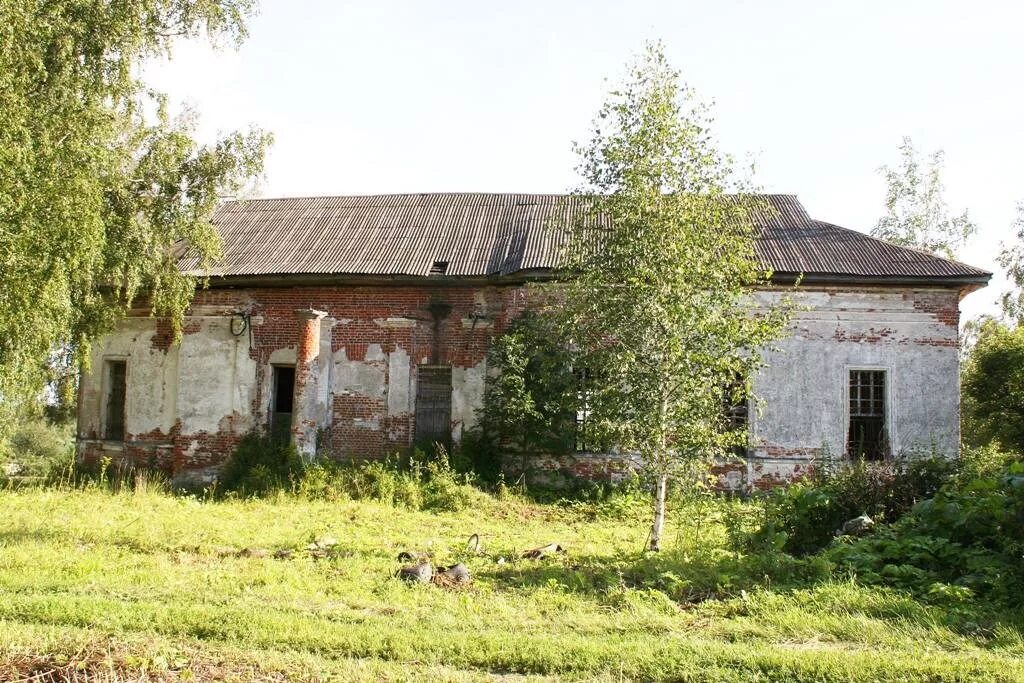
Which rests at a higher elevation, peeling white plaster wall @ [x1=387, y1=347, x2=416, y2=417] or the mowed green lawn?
peeling white plaster wall @ [x1=387, y1=347, x2=416, y2=417]

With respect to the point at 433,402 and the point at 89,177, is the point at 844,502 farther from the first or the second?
the point at 89,177

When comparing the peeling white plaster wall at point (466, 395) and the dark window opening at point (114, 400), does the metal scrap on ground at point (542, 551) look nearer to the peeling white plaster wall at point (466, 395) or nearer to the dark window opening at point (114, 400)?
the peeling white plaster wall at point (466, 395)

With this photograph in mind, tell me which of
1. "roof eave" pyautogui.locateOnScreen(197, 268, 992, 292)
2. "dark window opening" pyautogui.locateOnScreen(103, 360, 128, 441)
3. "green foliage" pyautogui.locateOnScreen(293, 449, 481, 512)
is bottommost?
"green foliage" pyautogui.locateOnScreen(293, 449, 481, 512)

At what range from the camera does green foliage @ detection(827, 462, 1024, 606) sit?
6.89 metres

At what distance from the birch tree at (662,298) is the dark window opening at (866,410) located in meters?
6.59

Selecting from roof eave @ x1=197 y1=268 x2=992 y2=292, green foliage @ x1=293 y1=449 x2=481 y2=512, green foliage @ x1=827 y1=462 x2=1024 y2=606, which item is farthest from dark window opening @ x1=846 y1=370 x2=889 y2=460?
green foliage @ x1=293 y1=449 x2=481 y2=512

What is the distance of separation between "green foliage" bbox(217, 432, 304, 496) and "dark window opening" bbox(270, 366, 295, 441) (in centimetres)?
26

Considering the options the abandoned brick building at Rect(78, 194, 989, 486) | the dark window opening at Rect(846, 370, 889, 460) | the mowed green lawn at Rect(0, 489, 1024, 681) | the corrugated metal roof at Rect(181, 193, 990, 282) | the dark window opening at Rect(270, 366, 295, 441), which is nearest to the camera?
the mowed green lawn at Rect(0, 489, 1024, 681)

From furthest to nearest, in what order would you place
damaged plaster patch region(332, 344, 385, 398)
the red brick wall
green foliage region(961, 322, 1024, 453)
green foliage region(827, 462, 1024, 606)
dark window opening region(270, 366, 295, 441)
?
green foliage region(961, 322, 1024, 453), dark window opening region(270, 366, 295, 441), damaged plaster patch region(332, 344, 385, 398), the red brick wall, green foliage region(827, 462, 1024, 606)

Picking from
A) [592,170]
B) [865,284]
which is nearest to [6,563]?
[592,170]

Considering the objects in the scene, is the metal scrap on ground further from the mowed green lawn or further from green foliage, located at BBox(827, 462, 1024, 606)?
green foliage, located at BBox(827, 462, 1024, 606)

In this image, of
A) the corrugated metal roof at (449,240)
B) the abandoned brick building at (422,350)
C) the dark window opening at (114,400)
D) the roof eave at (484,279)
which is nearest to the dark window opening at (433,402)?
the abandoned brick building at (422,350)

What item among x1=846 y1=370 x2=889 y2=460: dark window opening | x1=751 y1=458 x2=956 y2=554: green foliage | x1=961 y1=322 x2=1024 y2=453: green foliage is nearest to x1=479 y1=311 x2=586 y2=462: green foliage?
x1=751 y1=458 x2=956 y2=554: green foliage

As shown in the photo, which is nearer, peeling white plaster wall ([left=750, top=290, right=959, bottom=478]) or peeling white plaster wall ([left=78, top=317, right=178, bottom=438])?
peeling white plaster wall ([left=750, top=290, right=959, bottom=478])
